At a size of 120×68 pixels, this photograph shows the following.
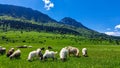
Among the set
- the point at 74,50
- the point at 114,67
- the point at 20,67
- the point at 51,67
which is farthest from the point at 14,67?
the point at 74,50

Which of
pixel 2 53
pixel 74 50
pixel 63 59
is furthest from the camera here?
pixel 2 53

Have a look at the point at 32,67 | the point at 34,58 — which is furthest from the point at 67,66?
the point at 34,58

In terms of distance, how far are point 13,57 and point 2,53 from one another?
12286mm

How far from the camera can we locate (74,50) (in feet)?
142

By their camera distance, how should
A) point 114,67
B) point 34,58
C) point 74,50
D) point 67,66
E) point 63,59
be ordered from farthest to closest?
1. point 74,50
2. point 34,58
3. point 63,59
4. point 67,66
5. point 114,67

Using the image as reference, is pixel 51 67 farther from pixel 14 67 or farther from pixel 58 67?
pixel 14 67

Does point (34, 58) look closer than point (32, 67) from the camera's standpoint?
No

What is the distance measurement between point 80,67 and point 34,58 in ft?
41.6

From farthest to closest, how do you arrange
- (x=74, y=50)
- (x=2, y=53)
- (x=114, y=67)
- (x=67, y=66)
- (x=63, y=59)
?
(x=2, y=53) → (x=74, y=50) → (x=63, y=59) → (x=67, y=66) → (x=114, y=67)

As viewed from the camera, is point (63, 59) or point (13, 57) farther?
point (13, 57)

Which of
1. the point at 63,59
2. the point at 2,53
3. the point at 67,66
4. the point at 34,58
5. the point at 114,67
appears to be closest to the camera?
the point at 114,67

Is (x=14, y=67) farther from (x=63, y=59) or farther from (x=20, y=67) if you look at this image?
(x=63, y=59)

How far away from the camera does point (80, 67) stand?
1013 inches

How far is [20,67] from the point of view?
26797 millimetres
